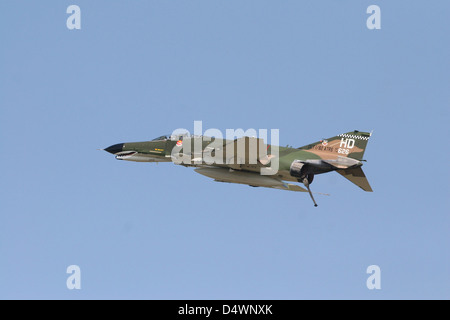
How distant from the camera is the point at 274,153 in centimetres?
3083

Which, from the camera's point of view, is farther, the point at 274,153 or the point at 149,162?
the point at 149,162

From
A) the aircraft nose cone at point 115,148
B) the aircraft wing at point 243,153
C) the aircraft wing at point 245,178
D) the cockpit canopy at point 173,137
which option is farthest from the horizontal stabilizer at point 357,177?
the aircraft nose cone at point 115,148

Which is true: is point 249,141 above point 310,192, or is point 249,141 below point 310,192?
above

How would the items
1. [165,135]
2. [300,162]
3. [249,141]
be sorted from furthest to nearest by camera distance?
1. [165,135]
2. [300,162]
3. [249,141]

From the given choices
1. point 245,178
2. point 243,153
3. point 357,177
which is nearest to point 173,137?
point 245,178

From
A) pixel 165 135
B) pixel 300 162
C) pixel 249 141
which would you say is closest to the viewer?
pixel 249 141

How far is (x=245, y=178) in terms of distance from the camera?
31344 millimetres

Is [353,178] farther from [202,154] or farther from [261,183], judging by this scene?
[202,154]

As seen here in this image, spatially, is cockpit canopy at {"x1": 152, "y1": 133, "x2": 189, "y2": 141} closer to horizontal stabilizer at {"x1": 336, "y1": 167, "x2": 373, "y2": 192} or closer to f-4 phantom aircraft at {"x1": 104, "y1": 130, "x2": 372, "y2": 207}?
f-4 phantom aircraft at {"x1": 104, "y1": 130, "x2": 372, "y2": 207}

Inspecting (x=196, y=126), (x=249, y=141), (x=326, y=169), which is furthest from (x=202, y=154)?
(x=326, y=169)

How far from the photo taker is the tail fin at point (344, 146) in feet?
100

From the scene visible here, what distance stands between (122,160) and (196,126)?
4.51 metres

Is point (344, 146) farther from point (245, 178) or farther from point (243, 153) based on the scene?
point (243, 153)

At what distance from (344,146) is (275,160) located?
11.1ft
